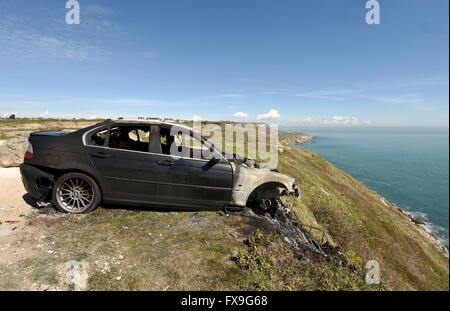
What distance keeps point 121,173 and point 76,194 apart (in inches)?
51.8

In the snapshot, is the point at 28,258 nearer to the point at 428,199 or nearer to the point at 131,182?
the point at 131,182

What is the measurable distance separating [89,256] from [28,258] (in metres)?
1.04

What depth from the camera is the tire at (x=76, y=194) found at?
4.91 m

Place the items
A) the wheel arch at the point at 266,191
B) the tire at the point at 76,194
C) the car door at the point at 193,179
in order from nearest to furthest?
1. the tire at the point at 76,194
2. the car door at the point at 193,179
3. the wheel arch at the point at 266,191

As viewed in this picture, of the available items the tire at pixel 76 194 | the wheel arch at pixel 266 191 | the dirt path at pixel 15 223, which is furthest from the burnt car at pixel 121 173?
the dirt path at pixel 15 223

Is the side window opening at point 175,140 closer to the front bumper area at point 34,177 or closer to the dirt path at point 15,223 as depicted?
the front bumper area at point 34,177

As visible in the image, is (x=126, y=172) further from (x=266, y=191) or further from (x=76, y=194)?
(x=266, y=191)

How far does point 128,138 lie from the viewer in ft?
19.8

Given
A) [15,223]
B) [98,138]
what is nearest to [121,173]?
[98,138]

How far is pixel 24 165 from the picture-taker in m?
5.00

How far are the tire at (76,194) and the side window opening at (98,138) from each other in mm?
850

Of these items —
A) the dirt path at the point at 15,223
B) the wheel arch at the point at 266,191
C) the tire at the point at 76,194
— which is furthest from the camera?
the wheel arch at the point at 266,191

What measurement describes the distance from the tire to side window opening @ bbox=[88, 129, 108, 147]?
85 centimetres
